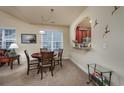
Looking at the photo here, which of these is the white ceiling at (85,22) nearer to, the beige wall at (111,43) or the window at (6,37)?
the beige wall at (111,43)

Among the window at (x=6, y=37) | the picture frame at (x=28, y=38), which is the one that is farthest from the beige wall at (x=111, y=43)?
the window at (x=6, y=37)

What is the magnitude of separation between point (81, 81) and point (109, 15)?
2.00m

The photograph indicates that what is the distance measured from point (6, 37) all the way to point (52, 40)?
2.89 metres

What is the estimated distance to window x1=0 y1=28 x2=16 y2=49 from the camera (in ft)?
22.9

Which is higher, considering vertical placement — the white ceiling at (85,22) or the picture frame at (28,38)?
the white ceiling at (85,22)

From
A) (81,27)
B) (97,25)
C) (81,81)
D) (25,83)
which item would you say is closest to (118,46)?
(97,25)

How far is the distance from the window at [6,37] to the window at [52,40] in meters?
1.85

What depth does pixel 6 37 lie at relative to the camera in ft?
23.2

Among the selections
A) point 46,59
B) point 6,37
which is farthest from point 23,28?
point 46,59

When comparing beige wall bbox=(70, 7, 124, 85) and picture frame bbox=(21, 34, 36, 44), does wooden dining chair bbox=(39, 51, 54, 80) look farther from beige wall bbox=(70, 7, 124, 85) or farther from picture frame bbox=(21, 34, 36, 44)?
picture frame bbox=(21, 34, 36, 44)

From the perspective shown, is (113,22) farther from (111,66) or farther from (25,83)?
(25,83)

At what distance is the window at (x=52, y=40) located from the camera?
7.58 metres
